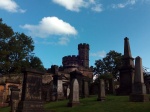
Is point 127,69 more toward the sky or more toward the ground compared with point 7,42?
more toward the ground

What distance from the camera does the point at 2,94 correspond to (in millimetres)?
28406

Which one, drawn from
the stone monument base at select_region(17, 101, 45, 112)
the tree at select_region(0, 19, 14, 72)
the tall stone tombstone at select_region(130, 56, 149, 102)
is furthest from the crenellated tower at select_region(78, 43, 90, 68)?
the stone monument base at select_region(17, 101, 45, 112)

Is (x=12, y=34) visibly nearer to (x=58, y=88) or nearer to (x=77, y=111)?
(x=58, y=88)

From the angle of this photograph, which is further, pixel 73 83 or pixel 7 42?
pixel 7 42

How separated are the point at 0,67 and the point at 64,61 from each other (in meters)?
48.4

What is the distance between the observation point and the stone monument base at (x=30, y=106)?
507 inches

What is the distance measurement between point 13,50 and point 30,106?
29706mm

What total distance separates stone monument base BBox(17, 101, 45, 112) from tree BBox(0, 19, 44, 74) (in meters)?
26.2

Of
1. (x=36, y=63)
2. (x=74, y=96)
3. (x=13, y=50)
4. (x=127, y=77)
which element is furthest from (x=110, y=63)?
(x=74, y=96)

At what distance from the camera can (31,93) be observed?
1348 cm

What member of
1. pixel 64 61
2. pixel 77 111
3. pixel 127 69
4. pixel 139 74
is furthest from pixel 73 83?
pixel 64 61

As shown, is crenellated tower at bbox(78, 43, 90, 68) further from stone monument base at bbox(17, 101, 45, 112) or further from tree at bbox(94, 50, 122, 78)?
stone monument base at bbox(17, 101, 45, 112)

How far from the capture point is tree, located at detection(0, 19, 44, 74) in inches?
1547

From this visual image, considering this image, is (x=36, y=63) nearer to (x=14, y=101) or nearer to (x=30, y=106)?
(x=14, y=101)
